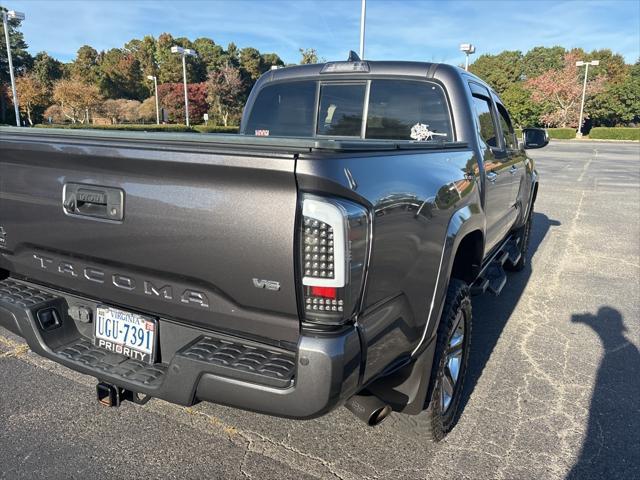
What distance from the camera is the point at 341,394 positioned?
171 centimetres

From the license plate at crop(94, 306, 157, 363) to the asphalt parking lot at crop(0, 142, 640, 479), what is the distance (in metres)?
0.69

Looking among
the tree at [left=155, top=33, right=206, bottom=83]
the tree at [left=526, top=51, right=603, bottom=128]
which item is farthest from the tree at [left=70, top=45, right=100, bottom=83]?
the tree at [left=526, top=51, right=603, bottom=128]

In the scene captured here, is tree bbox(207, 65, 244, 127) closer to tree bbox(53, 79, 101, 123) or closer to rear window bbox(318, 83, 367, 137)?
tree bbox(53, 79, 101, 123)

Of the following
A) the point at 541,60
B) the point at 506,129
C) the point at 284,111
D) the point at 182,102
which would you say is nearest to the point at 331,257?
the point at 284,111

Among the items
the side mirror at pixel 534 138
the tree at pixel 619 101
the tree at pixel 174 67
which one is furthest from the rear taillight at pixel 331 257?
the tree at pixel 174 67

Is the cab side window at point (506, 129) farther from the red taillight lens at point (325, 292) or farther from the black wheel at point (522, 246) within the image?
the red taillight lens at point (325, 292)

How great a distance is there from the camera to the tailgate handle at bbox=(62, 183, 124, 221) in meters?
2.02

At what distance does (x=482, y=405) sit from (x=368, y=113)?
83.6 inches

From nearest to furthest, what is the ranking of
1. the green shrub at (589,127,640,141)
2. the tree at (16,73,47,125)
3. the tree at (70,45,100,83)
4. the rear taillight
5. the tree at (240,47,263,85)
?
the rear taillight < the tree at (16,73,47,125) < the green shrub at (589,127,640,141) < the tree at (70,45,100,83) < the tree at (240,47,263,85)

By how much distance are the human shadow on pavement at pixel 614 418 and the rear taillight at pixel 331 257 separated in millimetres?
1719

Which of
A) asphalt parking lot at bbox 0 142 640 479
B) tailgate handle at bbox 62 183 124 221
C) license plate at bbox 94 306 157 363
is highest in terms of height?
tailgate handle at bbox 62 183 124 221

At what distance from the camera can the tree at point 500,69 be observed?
69.9 metres

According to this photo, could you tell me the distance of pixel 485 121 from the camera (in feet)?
12.5

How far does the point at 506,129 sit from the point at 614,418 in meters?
2.86
